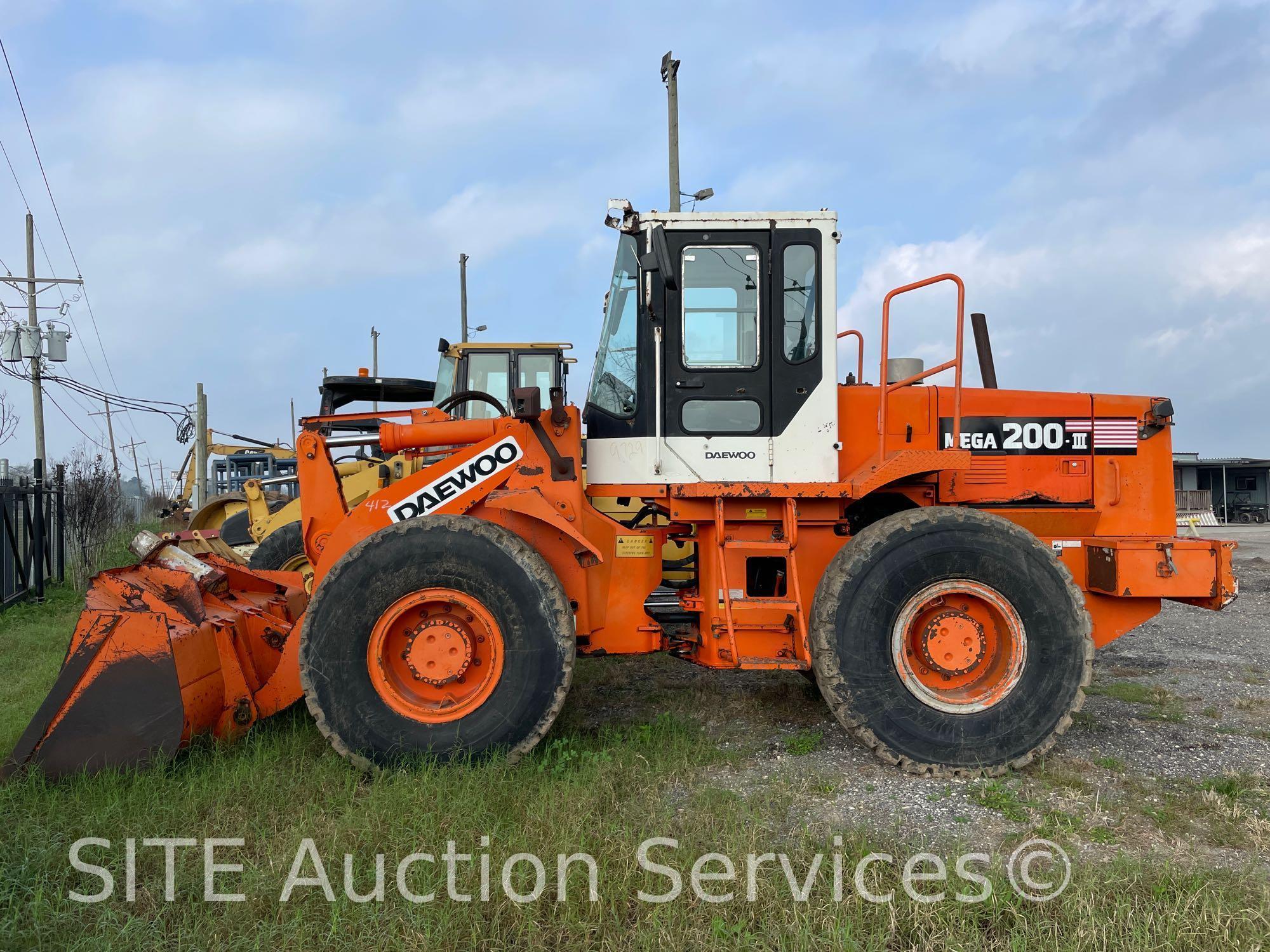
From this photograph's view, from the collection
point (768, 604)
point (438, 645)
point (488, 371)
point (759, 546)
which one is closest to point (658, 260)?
point (759, 546)

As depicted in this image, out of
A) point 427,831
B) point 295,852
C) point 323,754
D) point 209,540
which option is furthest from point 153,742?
point 209,540

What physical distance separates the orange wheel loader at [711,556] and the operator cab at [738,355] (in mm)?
15

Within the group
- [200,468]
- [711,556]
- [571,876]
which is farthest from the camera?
[200,468]

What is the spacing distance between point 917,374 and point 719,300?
4.13 feet

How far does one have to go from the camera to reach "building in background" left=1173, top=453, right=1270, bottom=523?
33.1m

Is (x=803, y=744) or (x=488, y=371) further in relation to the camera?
(x=488, y=371)

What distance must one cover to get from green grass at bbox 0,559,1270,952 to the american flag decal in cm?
196

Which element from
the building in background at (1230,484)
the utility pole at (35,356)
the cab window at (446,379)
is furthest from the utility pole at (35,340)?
the building in background at (1230,484)

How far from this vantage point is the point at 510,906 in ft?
9.33

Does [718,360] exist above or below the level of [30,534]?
above

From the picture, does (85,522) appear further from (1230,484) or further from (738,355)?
(1230,484)

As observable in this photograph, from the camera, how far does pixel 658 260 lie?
3.93m

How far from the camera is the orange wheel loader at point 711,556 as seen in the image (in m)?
4.01

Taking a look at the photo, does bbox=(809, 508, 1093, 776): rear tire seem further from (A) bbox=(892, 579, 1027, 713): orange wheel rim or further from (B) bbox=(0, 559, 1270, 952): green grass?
(B) bbox=(0, 559, 1270, 952): green grass
